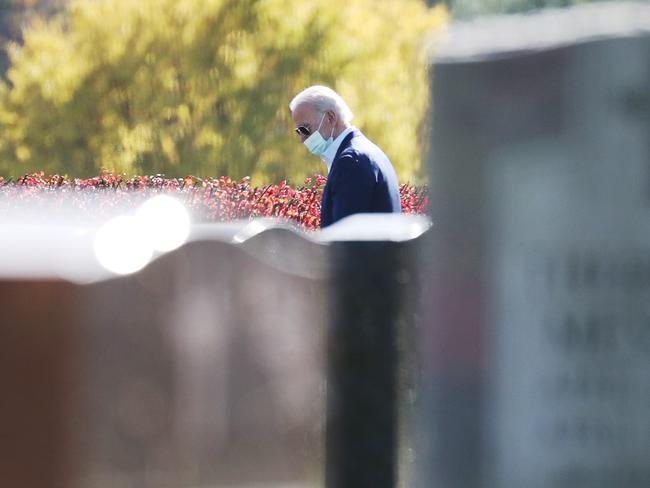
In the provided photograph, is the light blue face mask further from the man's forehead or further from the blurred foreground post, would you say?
the blurred foreground post

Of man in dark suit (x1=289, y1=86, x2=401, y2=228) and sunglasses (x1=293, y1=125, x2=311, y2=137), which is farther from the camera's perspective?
sunglasses (x1=293, y1=125, x2=311, y2=137)

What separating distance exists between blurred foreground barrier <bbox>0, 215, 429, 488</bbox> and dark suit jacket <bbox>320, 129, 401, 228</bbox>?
225 centimetres

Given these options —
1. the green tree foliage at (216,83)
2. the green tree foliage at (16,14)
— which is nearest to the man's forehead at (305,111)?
the green tree foliage at (216,83)

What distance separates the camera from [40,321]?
292 centimetres

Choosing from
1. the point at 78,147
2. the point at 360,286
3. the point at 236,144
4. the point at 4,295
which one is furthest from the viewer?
the point at 78,147

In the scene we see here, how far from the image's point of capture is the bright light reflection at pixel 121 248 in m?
3.00

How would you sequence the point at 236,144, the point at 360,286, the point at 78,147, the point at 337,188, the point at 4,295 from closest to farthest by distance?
the point at 4,295 → the point at 360,286 → the point at 337,188 → the point at 236,144 → the point at 78,147

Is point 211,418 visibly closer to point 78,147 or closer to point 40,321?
point 40,321

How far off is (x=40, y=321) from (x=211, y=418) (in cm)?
41

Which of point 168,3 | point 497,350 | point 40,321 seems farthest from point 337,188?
point 168,3

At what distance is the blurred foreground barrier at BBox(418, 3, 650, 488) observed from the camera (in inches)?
127

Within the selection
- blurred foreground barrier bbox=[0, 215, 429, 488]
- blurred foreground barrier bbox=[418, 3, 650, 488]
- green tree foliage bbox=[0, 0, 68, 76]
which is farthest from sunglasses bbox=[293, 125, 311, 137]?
green tree foliage bbox=[0, 0, 68, 76]

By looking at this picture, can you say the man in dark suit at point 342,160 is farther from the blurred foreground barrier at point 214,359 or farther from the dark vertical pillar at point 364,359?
the dark vertical pillar at point 364,359

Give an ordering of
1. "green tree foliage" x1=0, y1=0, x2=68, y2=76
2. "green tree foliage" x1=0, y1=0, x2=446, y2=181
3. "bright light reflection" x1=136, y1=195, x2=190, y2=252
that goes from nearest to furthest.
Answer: "bright light reflection" x1=136, y1=195, x2=190, y2=252 < "green tree foliage" x1=0, y1=0, x2=446, y2=181 < "green tree foliage" x1=0, y1=0, x2=68, y2=76
